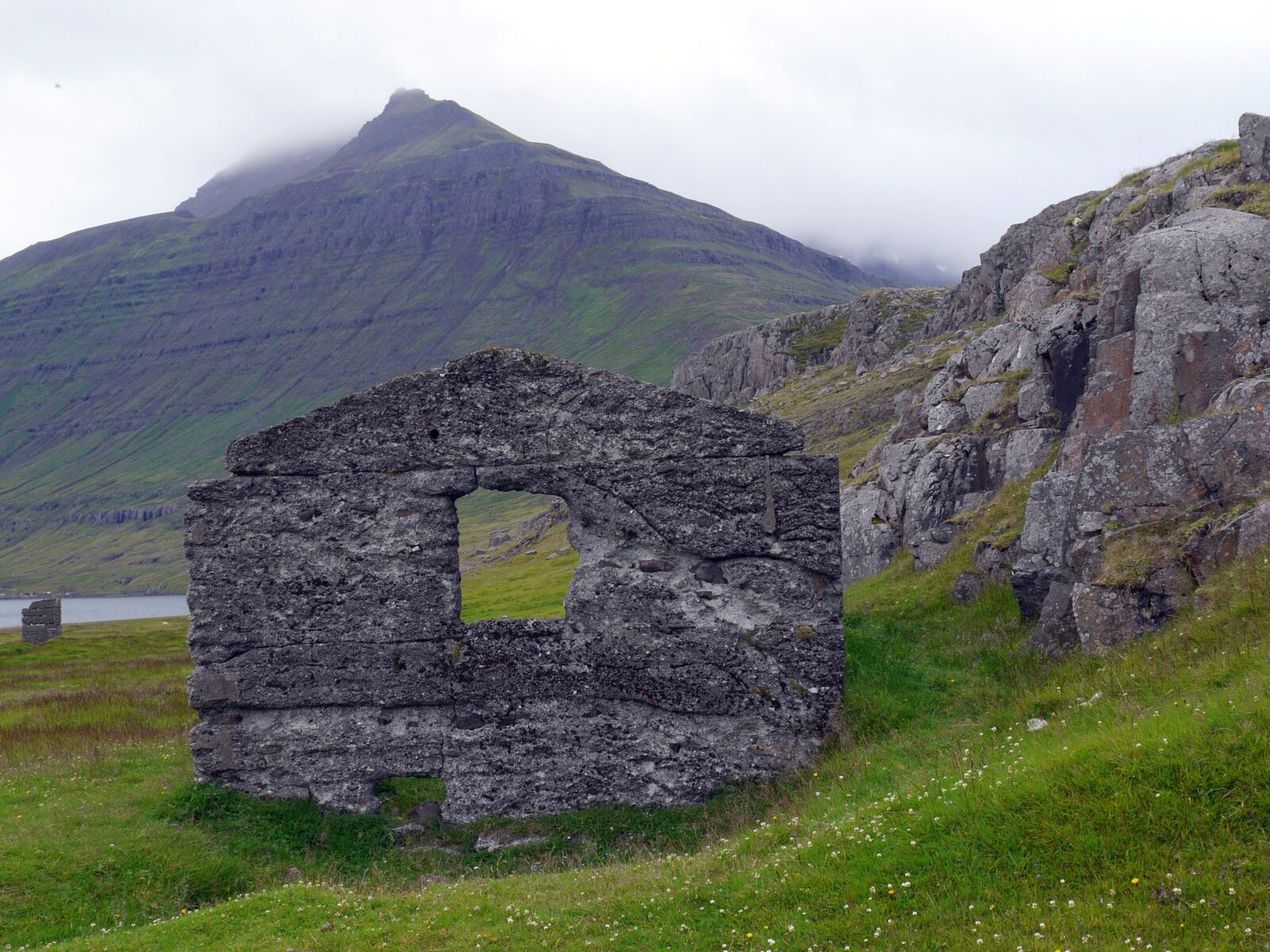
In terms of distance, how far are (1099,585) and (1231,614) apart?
5.19 ft

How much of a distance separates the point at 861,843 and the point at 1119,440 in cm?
627

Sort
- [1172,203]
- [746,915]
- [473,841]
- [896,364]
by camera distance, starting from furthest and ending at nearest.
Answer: [896,364]
[1172,203]
[473,841]
[746,915]

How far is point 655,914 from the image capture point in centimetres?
668

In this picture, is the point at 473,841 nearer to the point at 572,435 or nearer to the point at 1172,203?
the point at 572,435

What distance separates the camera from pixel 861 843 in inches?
264

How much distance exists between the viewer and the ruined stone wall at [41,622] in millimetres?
40562

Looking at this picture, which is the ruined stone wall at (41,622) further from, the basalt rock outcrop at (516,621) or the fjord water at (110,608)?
the fjord water at (110,608)

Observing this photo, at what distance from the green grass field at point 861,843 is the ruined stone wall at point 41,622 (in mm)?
31923

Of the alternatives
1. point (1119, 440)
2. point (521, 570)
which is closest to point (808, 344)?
point (521, 570)

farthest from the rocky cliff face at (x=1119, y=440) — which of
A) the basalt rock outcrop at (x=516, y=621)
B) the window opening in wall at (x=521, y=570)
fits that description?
the window opening in wall at (x=521, y=570)

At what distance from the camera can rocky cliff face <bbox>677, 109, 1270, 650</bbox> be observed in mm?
9719

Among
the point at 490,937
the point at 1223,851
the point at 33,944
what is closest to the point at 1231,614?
the point at 1223,851

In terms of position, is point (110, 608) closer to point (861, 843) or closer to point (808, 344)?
point (808, 344)

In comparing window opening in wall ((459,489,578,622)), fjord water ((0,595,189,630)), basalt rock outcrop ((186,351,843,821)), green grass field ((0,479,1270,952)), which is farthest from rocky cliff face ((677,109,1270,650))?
fjord water ((0,595,189,630))
